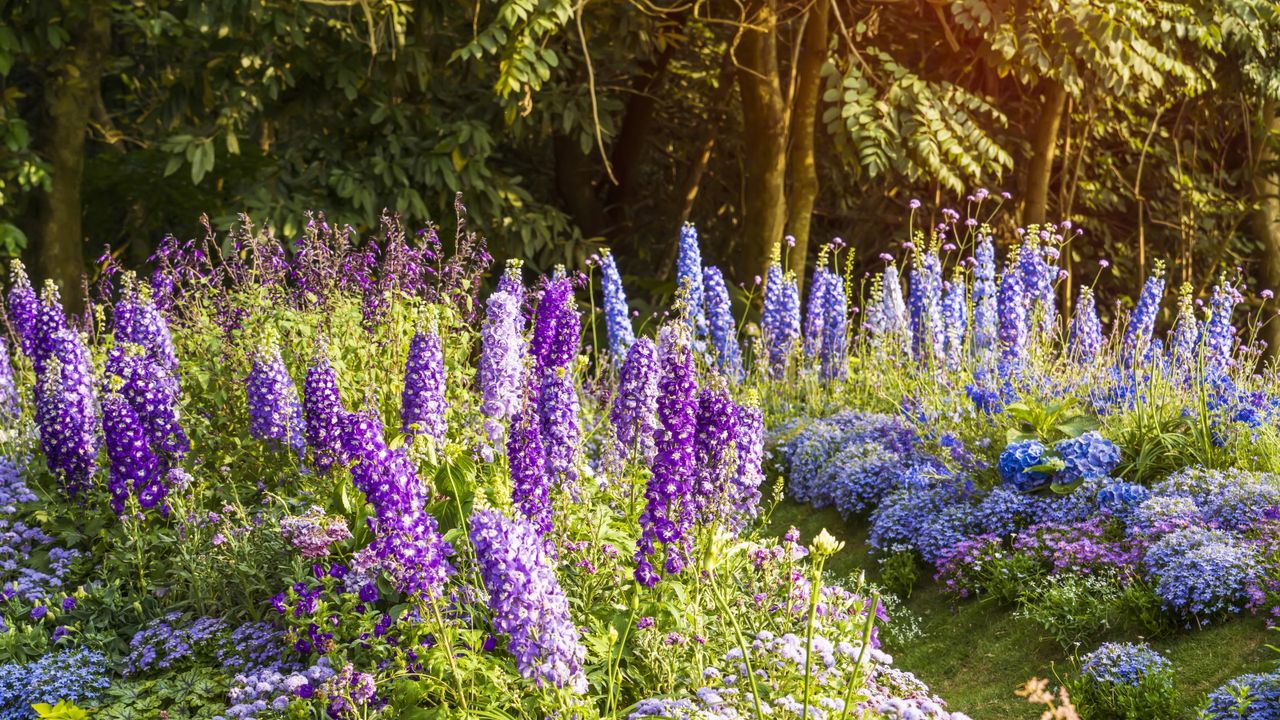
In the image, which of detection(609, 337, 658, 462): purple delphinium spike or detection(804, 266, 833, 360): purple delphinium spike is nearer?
detection(609, 337, 658, 462): purple delphinium spike

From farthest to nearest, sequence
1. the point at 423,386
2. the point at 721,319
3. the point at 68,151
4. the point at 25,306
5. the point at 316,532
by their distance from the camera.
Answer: the point at 68,151 → the point at 721,319 → the point at 25,306 → the point at 423,386 → the point at 316,532

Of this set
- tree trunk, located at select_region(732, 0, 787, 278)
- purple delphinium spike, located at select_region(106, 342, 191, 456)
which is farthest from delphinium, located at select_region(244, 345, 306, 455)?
tree trunk, located at select_region(732, 0, 787, 278)

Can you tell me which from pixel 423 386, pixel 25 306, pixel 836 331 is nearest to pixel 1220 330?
pixel 836 331

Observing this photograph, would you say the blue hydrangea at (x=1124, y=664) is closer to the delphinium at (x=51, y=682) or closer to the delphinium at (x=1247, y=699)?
the delphinium at (x=1247, y=699)

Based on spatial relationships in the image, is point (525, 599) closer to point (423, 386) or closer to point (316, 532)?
point (316, 532)

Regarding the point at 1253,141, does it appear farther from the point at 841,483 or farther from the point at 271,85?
the point at 271,85

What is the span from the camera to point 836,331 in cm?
777

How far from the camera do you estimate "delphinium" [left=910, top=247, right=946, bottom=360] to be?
714 cm

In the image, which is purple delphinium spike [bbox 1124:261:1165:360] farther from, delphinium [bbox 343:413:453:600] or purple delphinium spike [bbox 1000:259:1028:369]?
delphinium [bbox 343:413:453:600]

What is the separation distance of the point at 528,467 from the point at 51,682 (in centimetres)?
175

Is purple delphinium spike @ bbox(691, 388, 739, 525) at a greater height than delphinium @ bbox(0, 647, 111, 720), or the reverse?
purple delphinium spike @ bbox(691, 388, 739, 525)

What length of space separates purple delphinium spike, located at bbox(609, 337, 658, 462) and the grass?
172 centimetres

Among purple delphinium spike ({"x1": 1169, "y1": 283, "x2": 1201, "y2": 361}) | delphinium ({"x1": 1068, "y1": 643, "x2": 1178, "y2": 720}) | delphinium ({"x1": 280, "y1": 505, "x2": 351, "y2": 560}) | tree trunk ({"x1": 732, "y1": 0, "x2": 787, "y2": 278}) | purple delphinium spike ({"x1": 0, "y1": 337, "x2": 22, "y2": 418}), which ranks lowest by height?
delphinium ({"x1": 1068, "y1": 643, "x2": 1178, "y2": 720})

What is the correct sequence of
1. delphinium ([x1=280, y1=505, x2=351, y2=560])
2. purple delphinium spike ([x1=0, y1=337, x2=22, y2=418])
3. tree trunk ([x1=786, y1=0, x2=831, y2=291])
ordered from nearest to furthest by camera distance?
delphinium ([x1=280, y1=505, x2=351, y2=560]) < purple delphinium spike ([x1=0, y1=337, x2=22, y2=418]) < tree trunk ([x1=786, y1=0, x2=831, y2=291])
